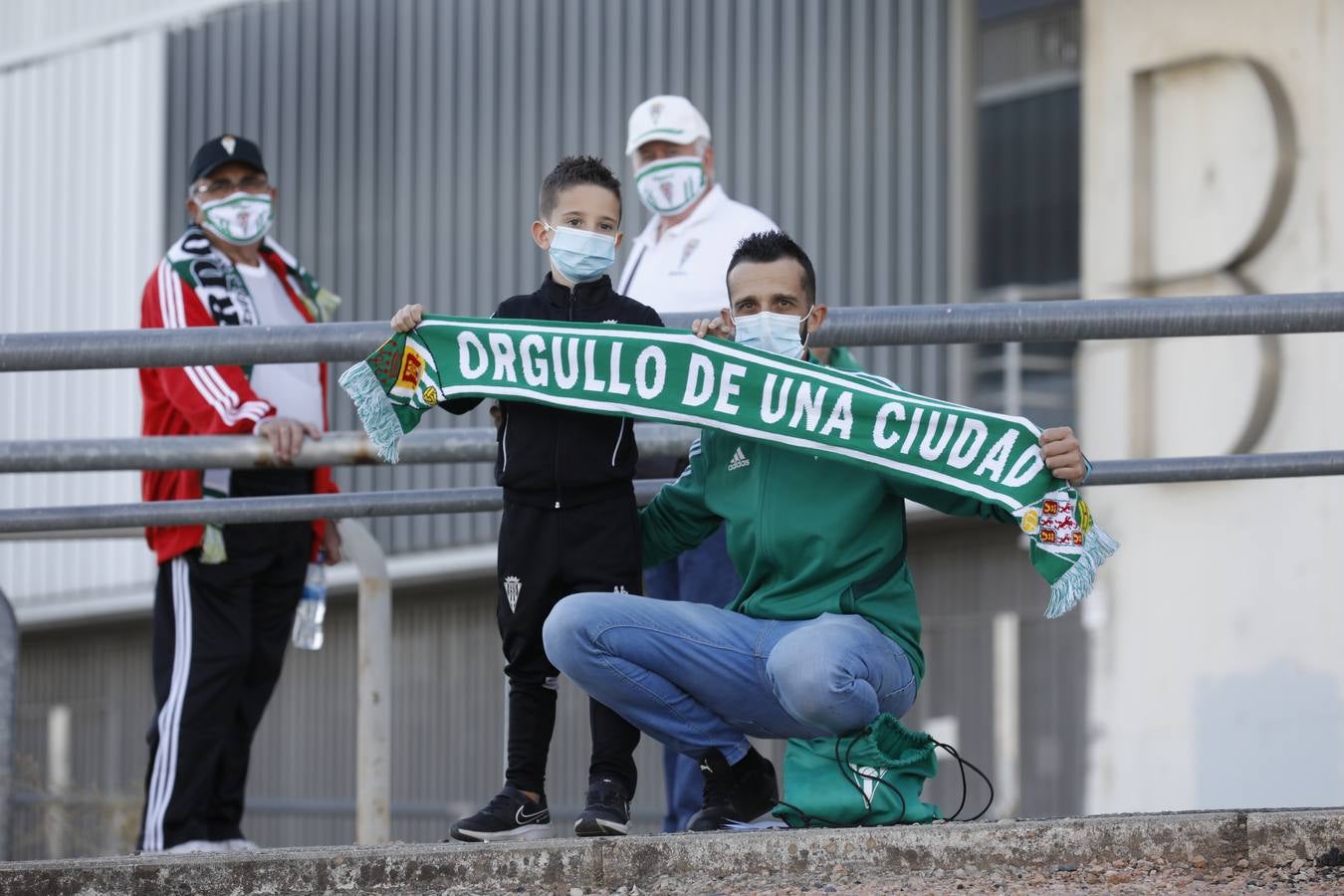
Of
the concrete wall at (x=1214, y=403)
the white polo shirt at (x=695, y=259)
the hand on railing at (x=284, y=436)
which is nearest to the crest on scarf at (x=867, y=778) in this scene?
the hand on railing at (x=284, y=436)

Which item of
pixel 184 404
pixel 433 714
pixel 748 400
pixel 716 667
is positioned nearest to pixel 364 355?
pixel 748 400

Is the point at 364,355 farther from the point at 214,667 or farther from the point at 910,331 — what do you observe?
the point at 214,667

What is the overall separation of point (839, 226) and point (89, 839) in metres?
5.73

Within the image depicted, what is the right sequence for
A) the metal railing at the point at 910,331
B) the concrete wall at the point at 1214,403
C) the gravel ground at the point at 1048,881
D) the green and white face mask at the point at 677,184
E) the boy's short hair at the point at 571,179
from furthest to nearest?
1. the concrete wall at the point at 1214,403
2. the green and white face mask at the point at 677,184
3. the boy's short hair at the point at 571,179
4. the metal railing at the point at 910,331
5. the gravel ground at the point at 1048,881

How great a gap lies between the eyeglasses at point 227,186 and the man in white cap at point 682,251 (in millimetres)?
1003

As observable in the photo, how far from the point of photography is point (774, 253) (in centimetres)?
477

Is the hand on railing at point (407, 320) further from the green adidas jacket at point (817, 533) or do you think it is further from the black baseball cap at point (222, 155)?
the black baseball cap at point (222, 155)

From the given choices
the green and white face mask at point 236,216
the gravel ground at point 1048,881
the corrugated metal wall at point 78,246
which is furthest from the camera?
the corrugated metal wall at point 78,246

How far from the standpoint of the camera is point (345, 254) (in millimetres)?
17125

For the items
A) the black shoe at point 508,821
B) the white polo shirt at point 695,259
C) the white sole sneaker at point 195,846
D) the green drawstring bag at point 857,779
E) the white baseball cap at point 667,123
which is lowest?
the white sole sneaker at point 195,846

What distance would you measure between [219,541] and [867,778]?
202 centimetres

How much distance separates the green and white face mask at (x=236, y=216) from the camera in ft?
19.9

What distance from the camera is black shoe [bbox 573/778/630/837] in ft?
14.6

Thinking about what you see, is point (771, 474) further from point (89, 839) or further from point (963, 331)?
point (89, 839)
